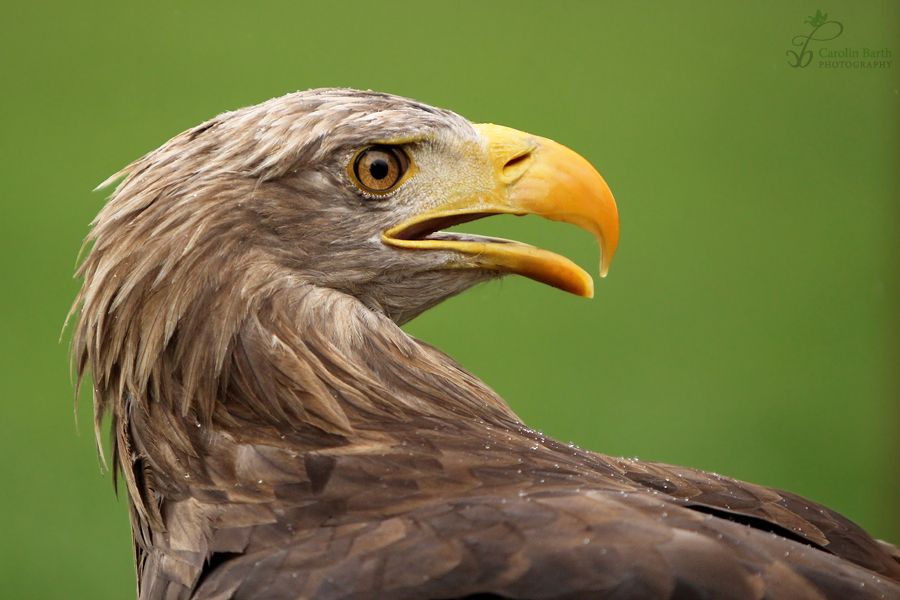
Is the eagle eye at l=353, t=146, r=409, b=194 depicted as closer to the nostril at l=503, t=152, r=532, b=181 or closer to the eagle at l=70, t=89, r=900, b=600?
the eagle at l=70, t=89, r=900, b=600

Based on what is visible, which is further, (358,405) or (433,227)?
(433,227)

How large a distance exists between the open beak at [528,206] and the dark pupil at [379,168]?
9cm

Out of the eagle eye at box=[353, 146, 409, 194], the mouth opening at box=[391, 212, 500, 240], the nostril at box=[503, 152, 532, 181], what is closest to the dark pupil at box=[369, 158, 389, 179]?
the eagle eye at box=[353, 146, 409, 194]

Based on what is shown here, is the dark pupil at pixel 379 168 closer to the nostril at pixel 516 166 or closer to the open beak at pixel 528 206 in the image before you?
the open beak at pixel 528 206

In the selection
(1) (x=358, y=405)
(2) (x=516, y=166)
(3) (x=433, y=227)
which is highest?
(2) (x=516, y=166)

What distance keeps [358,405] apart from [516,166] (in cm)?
49

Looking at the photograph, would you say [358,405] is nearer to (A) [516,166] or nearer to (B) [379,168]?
(B) [379,168]

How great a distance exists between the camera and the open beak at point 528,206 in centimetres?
138

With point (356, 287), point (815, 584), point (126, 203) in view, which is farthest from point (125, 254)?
point (815, 584)

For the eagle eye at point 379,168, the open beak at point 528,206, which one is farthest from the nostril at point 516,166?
the eagle eye at point 379,168

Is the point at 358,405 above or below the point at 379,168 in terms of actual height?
below

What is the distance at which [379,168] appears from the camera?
1.34 meters

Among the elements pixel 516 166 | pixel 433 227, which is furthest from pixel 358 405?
pixel 516 166

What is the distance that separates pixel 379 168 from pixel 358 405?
0.39m
